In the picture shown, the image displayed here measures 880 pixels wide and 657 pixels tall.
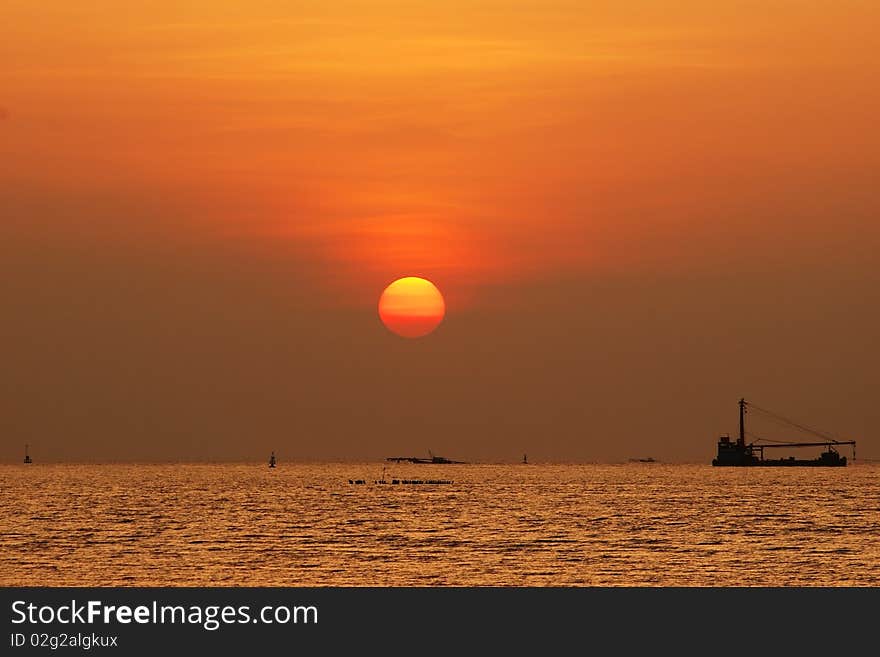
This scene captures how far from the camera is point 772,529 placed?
14175 cm

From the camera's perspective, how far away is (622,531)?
445 feet

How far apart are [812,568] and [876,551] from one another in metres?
19.2
